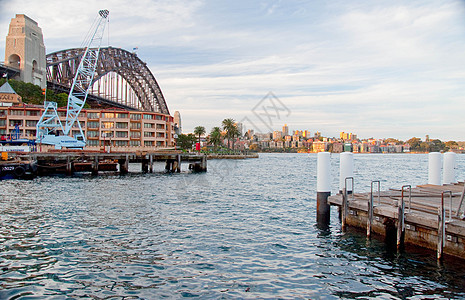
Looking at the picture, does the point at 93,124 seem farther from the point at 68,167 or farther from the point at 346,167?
the point at 346,167

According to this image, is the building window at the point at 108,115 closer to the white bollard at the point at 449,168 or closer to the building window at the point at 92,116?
the building window at the point at 92,116

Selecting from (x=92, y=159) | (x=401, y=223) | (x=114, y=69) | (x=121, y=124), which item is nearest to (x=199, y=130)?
(x=114, y=69)

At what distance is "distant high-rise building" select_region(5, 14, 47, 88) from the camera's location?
122m

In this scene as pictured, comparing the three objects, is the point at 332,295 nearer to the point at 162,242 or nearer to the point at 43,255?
the point at 162,242

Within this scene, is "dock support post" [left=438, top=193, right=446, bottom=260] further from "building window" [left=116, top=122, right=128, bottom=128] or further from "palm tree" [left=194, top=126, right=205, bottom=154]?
"palm tree" [left=194, top=126, right=205, bottom=154]

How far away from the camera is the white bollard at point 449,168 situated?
2427cm

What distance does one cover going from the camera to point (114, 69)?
167 m

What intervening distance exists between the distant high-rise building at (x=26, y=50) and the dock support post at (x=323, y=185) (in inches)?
5240

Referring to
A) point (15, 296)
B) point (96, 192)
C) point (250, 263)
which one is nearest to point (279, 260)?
point (250, 263)

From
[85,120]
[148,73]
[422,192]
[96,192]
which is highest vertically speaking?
[148,73]

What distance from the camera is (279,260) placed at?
1531cm

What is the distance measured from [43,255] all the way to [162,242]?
533 cm

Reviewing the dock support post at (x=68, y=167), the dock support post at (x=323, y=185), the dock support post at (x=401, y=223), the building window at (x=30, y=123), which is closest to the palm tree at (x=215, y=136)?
the building window at (x=30, y=123)

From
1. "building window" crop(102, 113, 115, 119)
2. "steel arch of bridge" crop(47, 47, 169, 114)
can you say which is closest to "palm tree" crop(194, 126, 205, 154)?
"steel arch of bridge" crop(47, 47, 169, 114)
